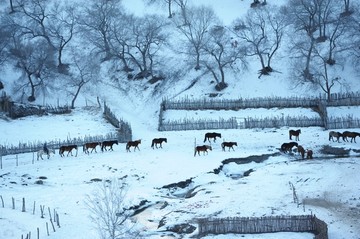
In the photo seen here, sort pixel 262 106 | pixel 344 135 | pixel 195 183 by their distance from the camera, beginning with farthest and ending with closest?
pixel 262 106, pixel 344 135, pixel 195 183

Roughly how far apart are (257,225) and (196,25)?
1768 inches

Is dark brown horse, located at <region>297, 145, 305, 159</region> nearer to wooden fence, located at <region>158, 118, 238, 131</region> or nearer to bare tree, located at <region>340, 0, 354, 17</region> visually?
wooden fence, located at <region>158, 118, 238, 131</region>

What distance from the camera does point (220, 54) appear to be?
2069 inches

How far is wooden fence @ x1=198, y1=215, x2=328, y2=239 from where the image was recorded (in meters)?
22.4

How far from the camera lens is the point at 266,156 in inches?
1387

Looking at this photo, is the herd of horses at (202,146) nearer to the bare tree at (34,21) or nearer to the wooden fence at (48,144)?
the wooden fence at (48,144)

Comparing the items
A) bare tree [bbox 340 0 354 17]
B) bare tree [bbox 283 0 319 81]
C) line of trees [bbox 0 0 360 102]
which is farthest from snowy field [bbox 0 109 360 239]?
bare tree [bbox 340 0 354 17]

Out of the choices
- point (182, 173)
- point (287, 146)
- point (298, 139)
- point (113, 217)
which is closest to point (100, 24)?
point (298, 139)

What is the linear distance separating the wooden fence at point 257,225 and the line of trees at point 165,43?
2900cm

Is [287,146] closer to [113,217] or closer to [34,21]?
[113,217]

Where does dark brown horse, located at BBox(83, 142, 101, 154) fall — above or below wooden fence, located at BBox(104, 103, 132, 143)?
below

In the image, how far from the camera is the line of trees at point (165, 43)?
54.8 m

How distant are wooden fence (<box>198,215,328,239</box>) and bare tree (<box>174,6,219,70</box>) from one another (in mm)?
35848

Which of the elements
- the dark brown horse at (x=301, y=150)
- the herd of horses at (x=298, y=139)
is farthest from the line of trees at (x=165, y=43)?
the dark brown horse at (x=301, y=150)
